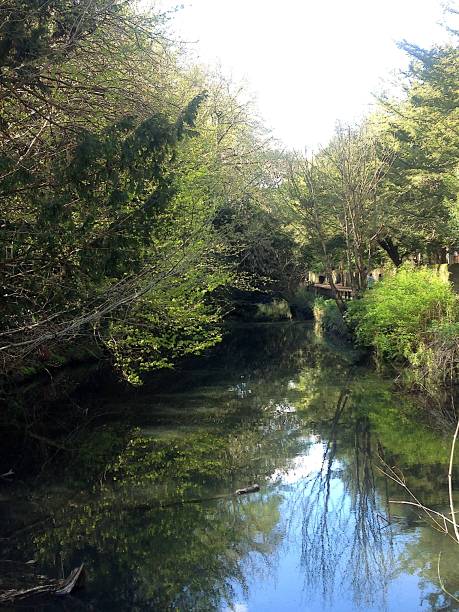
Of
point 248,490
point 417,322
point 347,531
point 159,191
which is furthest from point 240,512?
point 417,322

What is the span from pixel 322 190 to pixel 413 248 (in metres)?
5.06

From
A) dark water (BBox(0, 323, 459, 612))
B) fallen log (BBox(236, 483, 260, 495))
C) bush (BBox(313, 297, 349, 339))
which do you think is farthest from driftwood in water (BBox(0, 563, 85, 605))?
bush (BBox(313, 297, 349, 339))

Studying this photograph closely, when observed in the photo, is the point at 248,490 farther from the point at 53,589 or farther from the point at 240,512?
the point at 53,589

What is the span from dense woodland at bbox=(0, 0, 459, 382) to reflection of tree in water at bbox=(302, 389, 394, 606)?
3.64 meters

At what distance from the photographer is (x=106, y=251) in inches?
301

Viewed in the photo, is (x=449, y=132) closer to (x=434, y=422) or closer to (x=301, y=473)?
(x=434, y=422)

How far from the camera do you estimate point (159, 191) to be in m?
8.13

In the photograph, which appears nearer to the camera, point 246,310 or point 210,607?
point 210,607

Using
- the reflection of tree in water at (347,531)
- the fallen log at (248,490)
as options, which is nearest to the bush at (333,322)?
the reflection of tree in water at (347,531)

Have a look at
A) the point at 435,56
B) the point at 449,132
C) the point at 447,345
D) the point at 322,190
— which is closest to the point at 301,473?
the point at 447,345

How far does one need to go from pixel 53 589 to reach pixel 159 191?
455 cm

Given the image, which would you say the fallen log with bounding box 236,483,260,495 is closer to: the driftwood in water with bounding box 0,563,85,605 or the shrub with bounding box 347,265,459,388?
the driftwood in water with bounding box 0,563,85,605

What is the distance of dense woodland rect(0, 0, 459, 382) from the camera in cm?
748

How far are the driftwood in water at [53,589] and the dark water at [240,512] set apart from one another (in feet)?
0.43
